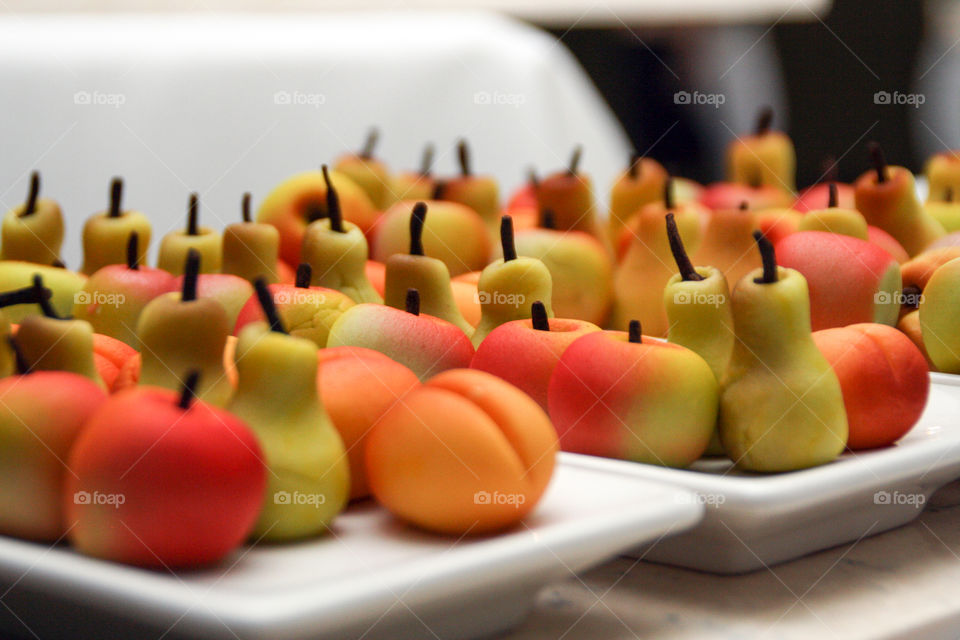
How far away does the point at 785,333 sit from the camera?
1.92 ft

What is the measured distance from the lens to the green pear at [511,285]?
0.70 metres

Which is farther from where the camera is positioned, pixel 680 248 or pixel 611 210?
pixel 611 210

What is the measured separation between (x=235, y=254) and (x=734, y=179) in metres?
0.71

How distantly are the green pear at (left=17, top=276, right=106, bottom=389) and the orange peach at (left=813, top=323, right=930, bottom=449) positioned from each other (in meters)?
0.40

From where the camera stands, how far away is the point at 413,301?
649mm

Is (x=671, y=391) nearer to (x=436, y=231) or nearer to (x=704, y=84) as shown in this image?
(x=436, y=231)

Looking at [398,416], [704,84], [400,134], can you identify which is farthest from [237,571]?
[704,84]

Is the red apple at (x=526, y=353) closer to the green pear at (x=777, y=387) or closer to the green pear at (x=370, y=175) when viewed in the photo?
the green pear at (x=777, y=387)

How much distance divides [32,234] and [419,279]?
0.31 metres

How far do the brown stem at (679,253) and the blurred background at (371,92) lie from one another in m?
0.86

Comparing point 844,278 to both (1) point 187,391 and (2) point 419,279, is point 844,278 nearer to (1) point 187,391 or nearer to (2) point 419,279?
(2) point 419,279

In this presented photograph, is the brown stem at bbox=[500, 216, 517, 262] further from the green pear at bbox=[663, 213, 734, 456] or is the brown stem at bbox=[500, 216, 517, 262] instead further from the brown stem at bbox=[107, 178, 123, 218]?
the brown stem at bbox=[107, 178, 123, 218]

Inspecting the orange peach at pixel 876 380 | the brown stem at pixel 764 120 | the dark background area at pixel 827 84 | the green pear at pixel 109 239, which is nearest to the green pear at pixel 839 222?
the orange peach at pixel 876 380

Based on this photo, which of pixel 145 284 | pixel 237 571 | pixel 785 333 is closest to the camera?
pixel 237 571
